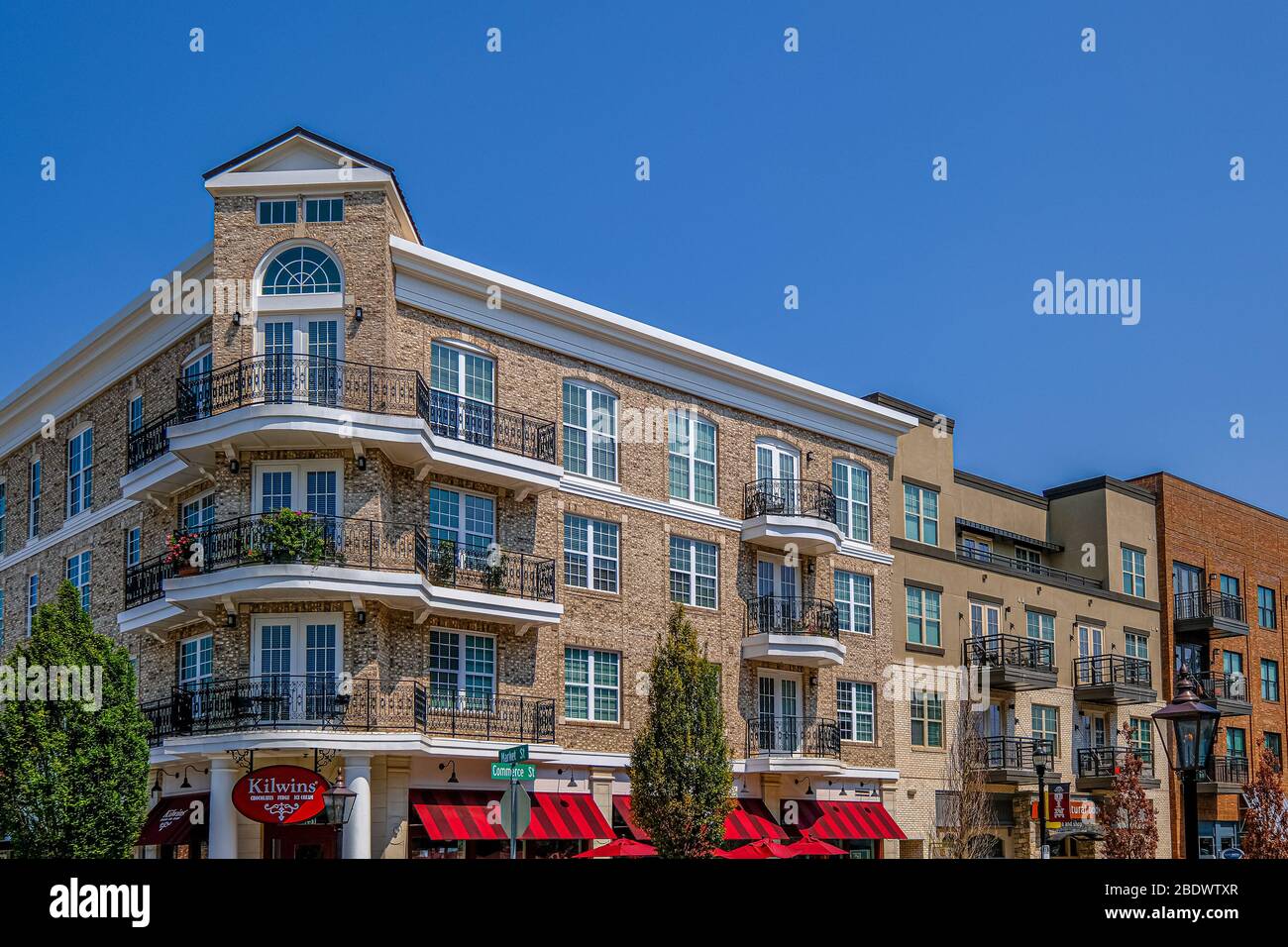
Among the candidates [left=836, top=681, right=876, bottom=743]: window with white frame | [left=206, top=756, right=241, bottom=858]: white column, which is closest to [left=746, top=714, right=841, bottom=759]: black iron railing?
[left=836, top=681, right=876, bottom=743]: window with white frame

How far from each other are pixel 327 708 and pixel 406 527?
4214mm

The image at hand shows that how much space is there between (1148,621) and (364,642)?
116ft

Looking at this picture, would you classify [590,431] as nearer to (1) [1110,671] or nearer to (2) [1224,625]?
(1) [1110,671]

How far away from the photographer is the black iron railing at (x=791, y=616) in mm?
39125

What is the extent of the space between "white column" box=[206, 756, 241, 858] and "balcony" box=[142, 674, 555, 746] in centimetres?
81

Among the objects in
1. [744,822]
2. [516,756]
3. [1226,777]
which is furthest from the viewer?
[1226,777]

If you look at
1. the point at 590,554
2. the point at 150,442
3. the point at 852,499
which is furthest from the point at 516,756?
the point at 852,499

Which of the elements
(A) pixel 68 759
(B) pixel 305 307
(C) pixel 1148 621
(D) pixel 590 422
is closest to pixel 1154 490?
(C) pixel 1148 621

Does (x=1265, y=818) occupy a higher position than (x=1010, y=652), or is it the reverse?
(x=1010, y=652)

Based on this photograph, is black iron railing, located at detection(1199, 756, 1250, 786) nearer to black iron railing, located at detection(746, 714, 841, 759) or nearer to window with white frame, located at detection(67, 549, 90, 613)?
black iron railing, located at detection(746, 714, 841, 759)

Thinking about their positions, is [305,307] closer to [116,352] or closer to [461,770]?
[116,352]

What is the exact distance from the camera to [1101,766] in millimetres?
49906

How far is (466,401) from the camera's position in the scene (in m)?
32.7
